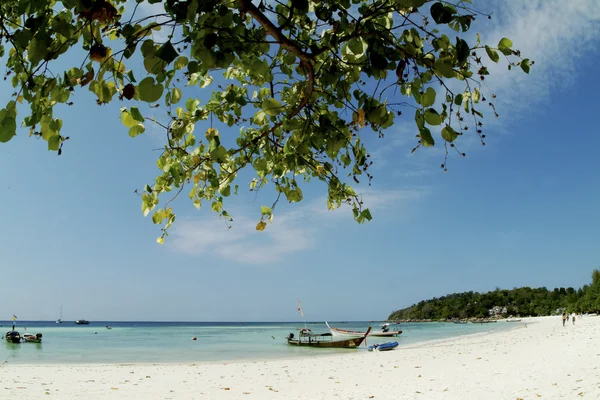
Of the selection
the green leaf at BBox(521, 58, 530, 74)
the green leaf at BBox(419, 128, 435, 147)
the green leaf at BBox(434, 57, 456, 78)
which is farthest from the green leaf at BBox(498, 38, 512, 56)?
the green leaf at BBox(419, 128, 435, 147)

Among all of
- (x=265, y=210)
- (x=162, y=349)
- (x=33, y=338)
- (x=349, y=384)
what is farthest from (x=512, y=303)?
(x=265, y=210)

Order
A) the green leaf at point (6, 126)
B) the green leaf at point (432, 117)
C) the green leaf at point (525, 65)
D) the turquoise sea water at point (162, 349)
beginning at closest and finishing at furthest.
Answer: the green leaf at point (6, 126) < the green leaf at point (432, 117) < the green leaf at point (525, 65) < the turquoise sea water at point (162, 349)

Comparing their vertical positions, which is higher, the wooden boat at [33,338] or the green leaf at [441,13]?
the green leaf at [441,13]

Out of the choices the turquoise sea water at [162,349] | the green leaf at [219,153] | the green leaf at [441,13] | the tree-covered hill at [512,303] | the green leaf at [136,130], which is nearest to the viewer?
the green leaf at [441,13]

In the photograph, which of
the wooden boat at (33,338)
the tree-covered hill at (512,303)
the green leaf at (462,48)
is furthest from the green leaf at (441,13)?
the tree-covered hill at (512,303)

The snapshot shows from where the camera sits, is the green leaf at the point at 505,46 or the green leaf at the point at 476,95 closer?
the green leaf at the point at 505,46

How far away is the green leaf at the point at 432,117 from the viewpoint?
1.93 metres

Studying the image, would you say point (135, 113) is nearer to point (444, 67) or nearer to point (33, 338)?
point (444, 67)

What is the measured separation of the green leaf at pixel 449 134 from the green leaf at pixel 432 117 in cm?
27

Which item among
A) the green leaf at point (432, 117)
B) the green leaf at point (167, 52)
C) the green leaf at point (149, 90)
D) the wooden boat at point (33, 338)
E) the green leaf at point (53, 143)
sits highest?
the green leaf at point (167, 52)

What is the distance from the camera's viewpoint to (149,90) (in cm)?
173

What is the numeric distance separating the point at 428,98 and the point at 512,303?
5346 inches

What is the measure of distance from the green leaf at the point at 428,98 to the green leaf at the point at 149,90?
1099 millimetres

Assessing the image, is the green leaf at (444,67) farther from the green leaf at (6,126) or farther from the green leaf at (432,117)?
the green leaf at (6,126)
